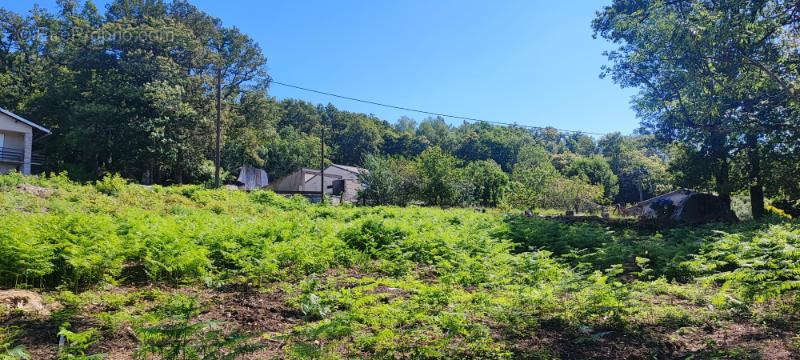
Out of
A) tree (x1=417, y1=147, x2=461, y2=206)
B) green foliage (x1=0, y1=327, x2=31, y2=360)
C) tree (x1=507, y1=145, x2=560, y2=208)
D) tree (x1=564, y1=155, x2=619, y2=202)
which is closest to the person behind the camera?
green foliage (x1=0, y1=327, x2=31, y2=360)

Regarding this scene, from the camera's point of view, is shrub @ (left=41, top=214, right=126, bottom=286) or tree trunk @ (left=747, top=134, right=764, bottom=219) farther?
tree trunk @ (left=747, top=134, right=764, bottom=219)

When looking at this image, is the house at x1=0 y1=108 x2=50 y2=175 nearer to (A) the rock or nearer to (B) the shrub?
(A) the rock

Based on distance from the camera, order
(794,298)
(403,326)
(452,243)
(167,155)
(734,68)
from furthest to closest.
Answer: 1. (167,155)
2. (734,68)
3. (452,243)
4. (794,298)
5. (403,326)

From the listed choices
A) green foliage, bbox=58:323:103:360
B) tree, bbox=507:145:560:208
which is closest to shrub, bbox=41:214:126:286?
green foliage, bbox=58:323:103:360

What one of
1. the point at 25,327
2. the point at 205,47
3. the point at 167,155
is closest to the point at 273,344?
the point at 25,327

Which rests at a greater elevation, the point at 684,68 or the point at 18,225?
the point at 684,68

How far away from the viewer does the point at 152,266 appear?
5.75 m

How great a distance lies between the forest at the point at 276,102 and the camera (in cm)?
1370

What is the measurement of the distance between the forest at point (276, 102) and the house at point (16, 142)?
2.42 meters

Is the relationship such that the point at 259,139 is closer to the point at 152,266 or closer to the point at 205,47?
the point at 205,47

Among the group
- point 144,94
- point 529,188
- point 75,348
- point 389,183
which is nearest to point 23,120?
point 144,94

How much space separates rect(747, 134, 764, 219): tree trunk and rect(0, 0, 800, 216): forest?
0.06 metres

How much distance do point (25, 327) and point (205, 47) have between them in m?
39.6

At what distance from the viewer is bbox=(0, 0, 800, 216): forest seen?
1370cm
